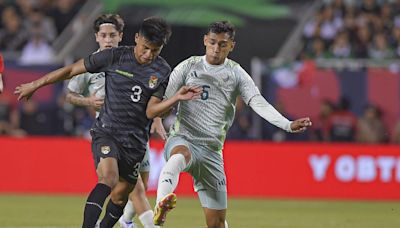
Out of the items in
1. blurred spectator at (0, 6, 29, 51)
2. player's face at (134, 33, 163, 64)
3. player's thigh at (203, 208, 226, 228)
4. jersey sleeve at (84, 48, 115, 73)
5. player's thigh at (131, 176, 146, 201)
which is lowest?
player's thigh at (203, 208, 226, 228)

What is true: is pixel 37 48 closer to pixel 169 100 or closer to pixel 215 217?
pixel 215 217

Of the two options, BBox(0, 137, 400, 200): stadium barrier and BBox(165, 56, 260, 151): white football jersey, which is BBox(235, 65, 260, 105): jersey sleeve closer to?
BBox(165, 56, 260, 151): white football jersey

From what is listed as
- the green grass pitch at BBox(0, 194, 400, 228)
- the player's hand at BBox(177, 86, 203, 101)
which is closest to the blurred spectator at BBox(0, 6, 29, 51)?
the green grass pitch at BBox(0, 194, 400, 228)

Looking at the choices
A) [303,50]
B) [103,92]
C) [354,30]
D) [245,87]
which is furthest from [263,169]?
[245,87]

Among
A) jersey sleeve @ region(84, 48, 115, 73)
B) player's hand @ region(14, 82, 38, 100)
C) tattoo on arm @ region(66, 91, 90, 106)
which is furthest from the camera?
tattoo on arm @ region(66, 91, 90, 106)

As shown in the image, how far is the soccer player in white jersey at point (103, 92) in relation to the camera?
1116cm

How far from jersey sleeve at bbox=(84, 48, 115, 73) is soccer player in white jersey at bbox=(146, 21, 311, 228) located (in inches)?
25.6

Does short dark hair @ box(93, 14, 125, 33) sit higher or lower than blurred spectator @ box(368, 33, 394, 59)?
lower

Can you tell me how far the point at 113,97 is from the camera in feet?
32.6

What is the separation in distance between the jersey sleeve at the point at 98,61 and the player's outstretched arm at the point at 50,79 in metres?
0.06

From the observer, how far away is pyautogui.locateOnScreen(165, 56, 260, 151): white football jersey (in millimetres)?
10219

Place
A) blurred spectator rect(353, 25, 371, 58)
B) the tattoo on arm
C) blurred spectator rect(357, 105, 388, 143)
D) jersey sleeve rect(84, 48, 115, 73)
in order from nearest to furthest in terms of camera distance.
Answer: jersey sleeve rect(84, 48, 115, 73) < the tattoo on arm < blurred spectator rect(357, 105, 388, 143) < blurred spectator rect(353, 25, 371, 58)

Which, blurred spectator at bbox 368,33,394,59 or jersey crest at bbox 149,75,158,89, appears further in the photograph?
blurred spectator at bbox 368,33,394,59

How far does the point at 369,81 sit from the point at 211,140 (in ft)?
36.1
